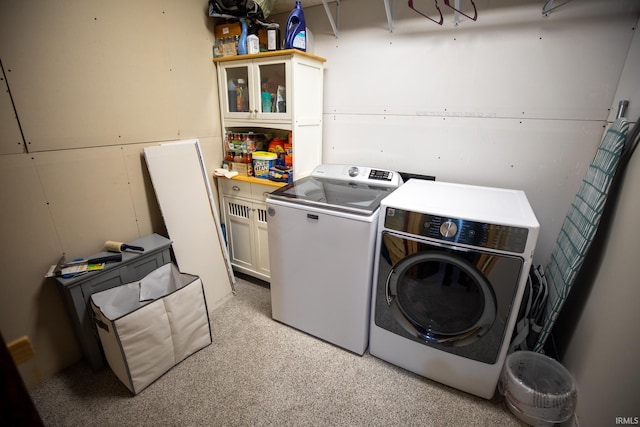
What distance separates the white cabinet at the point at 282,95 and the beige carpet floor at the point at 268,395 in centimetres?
126

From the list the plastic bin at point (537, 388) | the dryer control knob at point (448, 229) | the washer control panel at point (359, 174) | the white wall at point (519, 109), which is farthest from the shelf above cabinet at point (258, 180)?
the plastic bin at point (537, 388)

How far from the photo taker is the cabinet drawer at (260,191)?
2.14 meters

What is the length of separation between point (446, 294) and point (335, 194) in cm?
86

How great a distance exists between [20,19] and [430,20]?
212 cm

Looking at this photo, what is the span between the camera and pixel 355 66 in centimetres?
214

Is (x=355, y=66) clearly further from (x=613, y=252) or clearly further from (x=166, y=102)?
(x=613, y=252)

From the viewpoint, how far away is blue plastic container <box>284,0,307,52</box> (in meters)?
1.93

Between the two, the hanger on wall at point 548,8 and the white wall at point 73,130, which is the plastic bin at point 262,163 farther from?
the hanger on wall at point 548,8

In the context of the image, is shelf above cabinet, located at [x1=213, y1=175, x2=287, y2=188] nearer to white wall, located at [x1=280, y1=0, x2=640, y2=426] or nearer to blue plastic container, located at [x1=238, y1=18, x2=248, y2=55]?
white wall, located at [x1=280, y1=0, x2=640, y2=426]

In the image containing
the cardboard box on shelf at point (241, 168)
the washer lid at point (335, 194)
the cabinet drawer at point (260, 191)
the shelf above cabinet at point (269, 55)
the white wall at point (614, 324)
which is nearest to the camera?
the white wall at point (614, 324)

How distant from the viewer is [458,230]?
4.31 ft

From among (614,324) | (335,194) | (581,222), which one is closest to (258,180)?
(335,194)

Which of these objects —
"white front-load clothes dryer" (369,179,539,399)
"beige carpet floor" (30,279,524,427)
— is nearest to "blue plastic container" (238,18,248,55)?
"white front-load clothes dryer" (369,179,539,399)

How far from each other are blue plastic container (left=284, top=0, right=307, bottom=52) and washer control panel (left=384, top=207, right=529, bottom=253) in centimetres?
131
